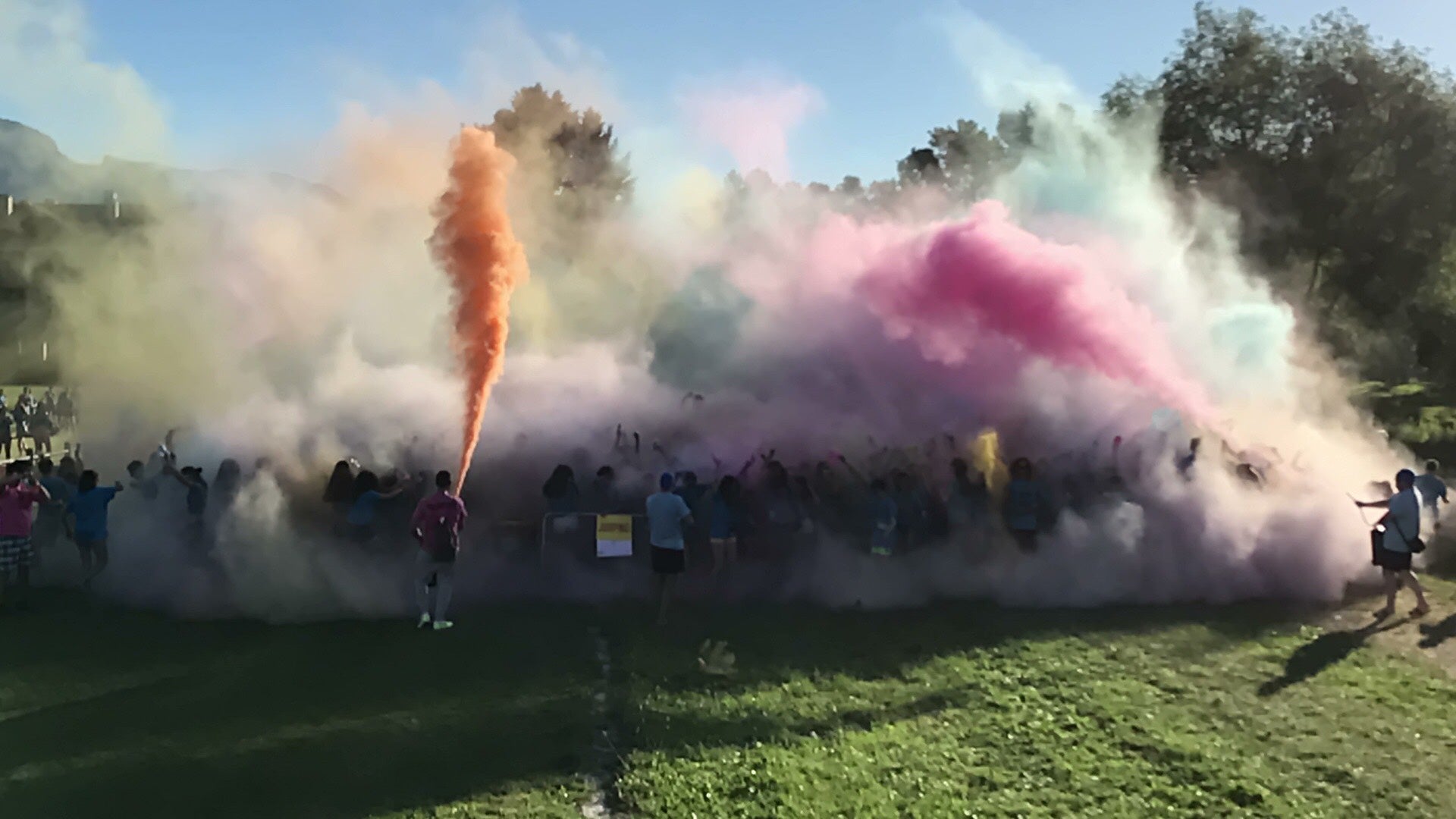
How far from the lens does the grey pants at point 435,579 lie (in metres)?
9.95

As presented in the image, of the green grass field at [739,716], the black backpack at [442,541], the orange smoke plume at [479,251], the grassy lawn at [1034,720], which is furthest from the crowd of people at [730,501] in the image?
the orange smoke plume at [479,251]

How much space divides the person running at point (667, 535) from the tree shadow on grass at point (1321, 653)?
5.46 metres

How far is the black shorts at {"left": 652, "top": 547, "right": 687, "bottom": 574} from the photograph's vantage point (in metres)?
10.4

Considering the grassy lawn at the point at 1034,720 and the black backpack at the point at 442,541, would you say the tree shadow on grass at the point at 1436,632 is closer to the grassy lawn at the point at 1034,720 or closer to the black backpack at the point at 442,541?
the grassy lawn at the point at 1034,720

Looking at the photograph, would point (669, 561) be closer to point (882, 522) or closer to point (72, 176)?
point (882, 522)

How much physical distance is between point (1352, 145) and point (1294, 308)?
4.36 metres

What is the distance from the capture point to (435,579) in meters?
10.2

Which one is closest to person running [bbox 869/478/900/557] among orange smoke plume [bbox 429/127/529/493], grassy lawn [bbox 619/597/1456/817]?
grassy lawn [bbox 619/597/1456/817]

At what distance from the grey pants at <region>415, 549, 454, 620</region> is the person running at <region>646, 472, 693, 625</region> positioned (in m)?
2.04

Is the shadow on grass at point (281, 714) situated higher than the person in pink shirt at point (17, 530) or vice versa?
the person in pink shirt at point (17, 530)

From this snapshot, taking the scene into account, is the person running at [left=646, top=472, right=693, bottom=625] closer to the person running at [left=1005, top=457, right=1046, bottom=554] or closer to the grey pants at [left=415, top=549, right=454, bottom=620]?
the grey pants at [left=415, top=549, right=454, bottom=620]

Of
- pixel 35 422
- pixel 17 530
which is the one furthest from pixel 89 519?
pixel 35 422

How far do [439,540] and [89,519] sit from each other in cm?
456

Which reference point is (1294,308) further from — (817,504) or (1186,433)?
(817,504)
